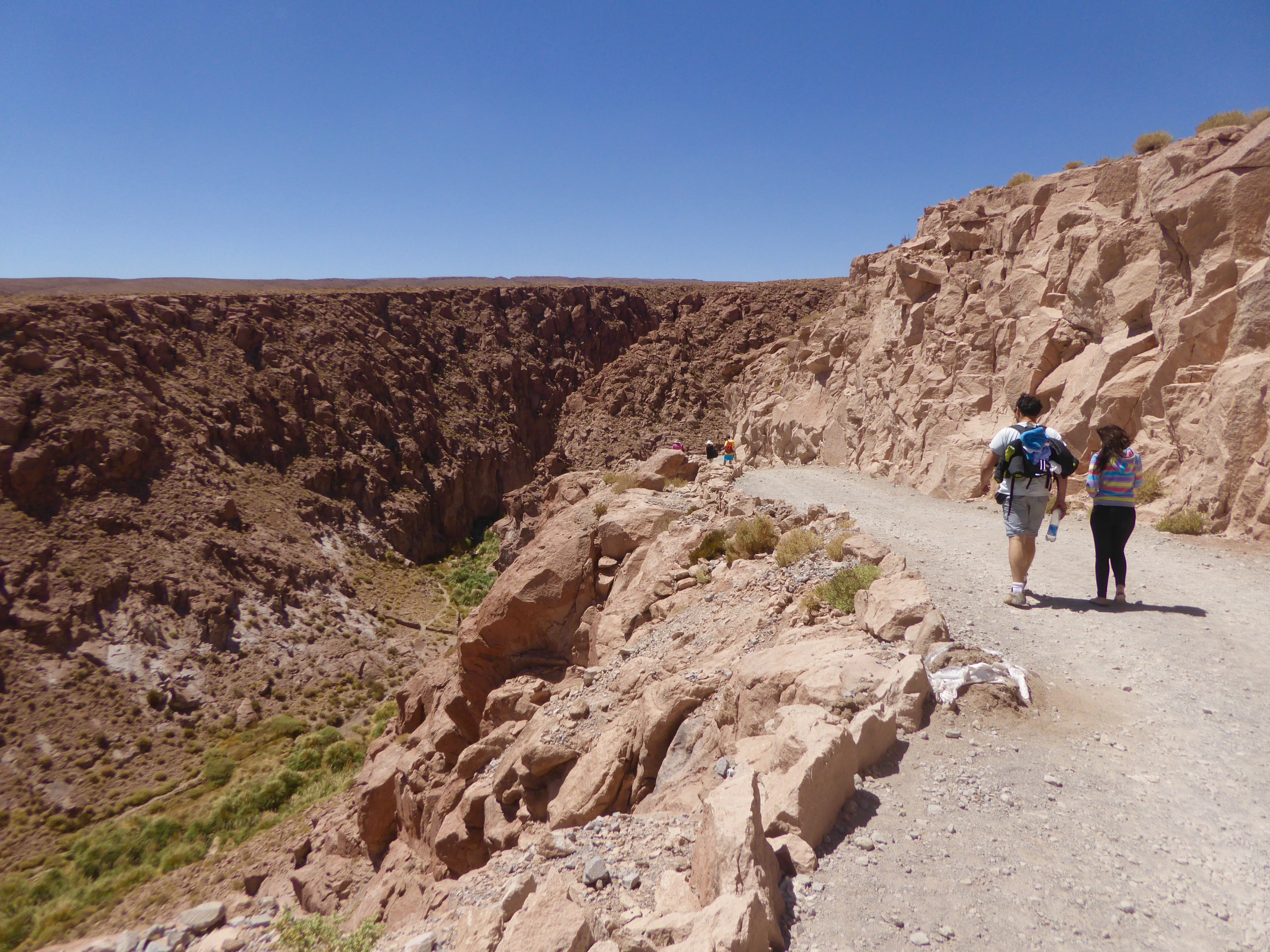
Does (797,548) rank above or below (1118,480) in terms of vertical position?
below

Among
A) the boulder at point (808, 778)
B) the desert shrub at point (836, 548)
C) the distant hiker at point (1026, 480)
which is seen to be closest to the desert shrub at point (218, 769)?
the desert shrub at point (836, 548)

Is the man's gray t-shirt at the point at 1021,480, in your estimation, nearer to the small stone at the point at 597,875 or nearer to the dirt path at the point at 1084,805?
the dirt path at the point at 1084,805

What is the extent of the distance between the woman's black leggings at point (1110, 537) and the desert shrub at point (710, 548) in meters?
4.94

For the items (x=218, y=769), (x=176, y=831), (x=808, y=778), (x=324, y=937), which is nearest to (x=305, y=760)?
(x=218, y=769)

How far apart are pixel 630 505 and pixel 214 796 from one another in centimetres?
1980

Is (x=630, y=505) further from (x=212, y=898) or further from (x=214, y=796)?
(x=214, y=796)

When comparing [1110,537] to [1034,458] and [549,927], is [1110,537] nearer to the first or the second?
[1034,458]

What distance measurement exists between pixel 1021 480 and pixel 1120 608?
1.52 m

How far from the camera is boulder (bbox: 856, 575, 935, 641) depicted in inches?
217

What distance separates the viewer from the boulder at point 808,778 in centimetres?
350

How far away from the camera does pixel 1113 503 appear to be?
6.42m

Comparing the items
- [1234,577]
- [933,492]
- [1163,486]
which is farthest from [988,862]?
[933,492]

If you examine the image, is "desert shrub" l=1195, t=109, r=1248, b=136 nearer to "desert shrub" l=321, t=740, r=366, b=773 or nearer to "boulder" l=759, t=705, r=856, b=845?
"boulder" l=759, t=705, r=856, b=845

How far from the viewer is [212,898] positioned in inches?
588
